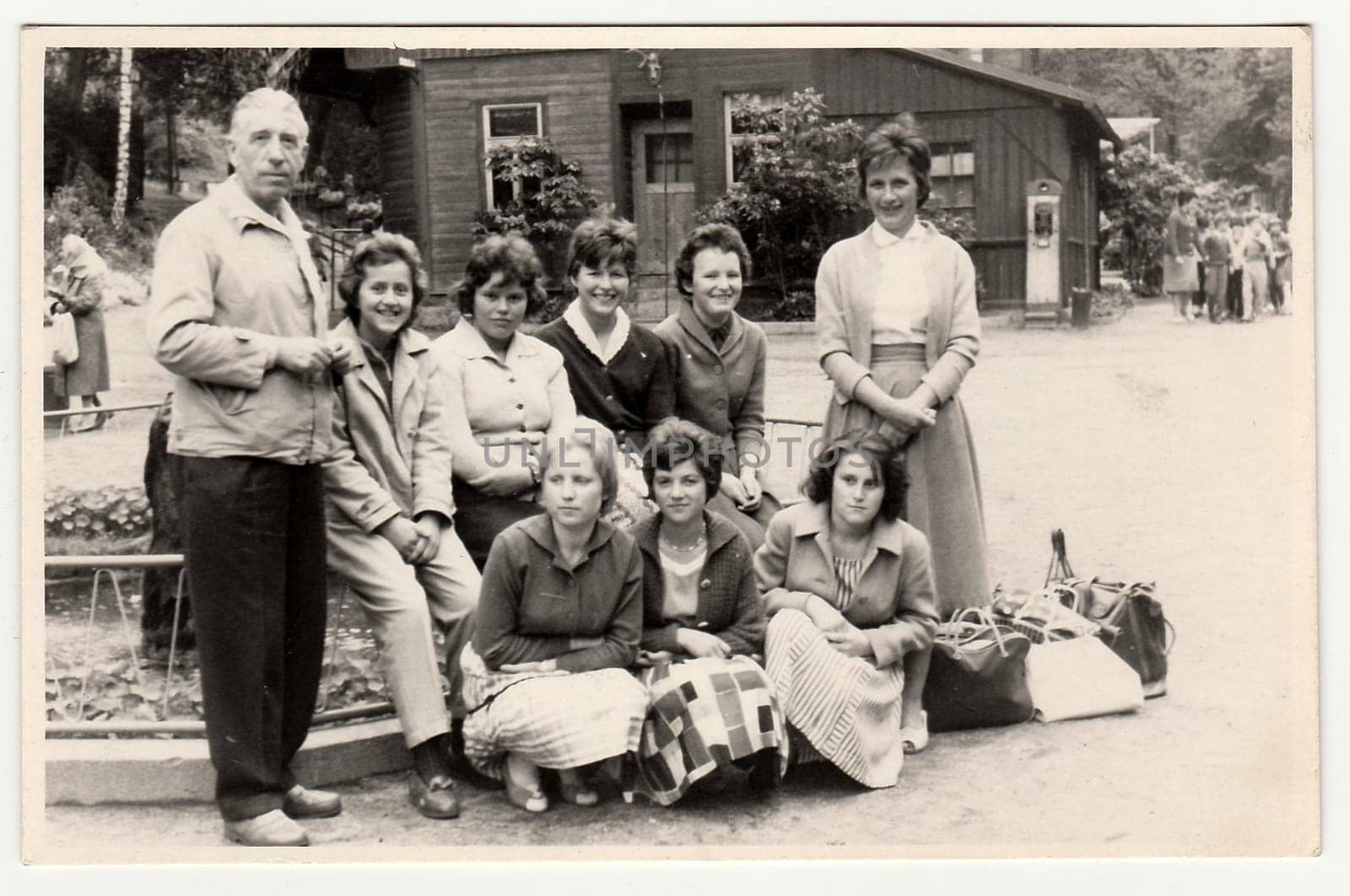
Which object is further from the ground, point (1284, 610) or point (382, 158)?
point (382, 158)

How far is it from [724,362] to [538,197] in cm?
104

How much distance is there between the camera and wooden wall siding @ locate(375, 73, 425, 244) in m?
4.93

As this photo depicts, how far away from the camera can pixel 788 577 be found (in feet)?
13.4

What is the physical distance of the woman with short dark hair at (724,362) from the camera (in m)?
4.64

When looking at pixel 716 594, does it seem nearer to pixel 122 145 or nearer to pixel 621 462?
pixel 621 462

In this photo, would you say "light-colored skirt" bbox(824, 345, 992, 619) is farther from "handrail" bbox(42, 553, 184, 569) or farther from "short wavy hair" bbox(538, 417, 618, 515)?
"handrail" bbox(42, 553, 184, 569)

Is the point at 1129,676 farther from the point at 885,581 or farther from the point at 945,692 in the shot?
the point at 885,581

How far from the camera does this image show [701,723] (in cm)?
356

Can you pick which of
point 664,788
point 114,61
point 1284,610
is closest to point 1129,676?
point 1284,610

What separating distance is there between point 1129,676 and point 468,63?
124 inches

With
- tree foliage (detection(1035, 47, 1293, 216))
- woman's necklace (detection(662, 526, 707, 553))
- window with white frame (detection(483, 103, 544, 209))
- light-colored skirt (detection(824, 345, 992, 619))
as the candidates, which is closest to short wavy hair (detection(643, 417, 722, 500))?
woman's necklace (detection(662, 526, 707, 553))

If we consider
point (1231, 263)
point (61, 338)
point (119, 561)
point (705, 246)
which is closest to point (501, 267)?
point (705, 246)

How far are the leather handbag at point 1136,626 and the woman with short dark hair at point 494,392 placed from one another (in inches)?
82.1

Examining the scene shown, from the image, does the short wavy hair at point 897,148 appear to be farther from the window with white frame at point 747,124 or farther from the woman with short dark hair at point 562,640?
the woman with short dark hair at point 562,640
